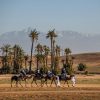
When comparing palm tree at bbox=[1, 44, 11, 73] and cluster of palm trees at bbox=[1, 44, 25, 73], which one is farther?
palm tree at bbox=[1, 44, 11, 73]

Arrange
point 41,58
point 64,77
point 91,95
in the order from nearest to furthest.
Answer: point 91,95 < point 64,77 < point 41,58

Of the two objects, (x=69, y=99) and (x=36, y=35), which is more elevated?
(x=36, y=35)

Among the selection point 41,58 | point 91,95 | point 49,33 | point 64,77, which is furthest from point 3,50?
point 91,95

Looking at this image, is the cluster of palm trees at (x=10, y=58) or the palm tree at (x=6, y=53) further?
the palm tree at (x=6, y=53)

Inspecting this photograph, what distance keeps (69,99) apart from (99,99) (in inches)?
108

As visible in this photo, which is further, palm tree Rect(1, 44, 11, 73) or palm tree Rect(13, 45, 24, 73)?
palm tree Rect(1, 44, 11, 73)

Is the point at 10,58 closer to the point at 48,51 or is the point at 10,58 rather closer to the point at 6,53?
the point at 6,53

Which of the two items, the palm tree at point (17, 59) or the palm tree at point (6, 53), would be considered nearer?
the palm tree at point (17, 59)

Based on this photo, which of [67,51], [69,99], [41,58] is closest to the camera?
[69,99]

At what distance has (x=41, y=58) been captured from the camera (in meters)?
156

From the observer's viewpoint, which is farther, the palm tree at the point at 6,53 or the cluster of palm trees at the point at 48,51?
the palm tree at the point at 6,53

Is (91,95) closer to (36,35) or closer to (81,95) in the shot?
(81,95)

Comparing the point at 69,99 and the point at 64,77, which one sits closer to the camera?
the point at 69,99

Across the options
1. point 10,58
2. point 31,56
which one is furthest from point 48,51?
point 31,56
